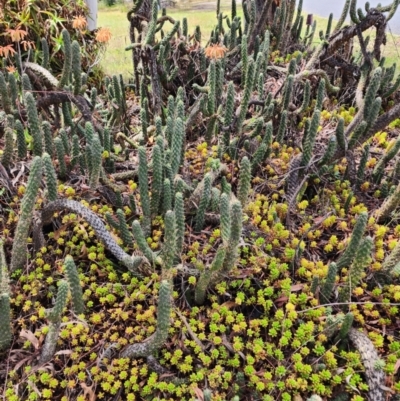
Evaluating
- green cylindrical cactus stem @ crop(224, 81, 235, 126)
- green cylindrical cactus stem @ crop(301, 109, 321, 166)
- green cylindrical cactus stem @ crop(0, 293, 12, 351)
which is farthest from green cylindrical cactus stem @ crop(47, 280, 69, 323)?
green cylindrical cactus stem @ crop(301, 109, 321, 166)

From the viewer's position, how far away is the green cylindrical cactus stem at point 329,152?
2643 millimetres

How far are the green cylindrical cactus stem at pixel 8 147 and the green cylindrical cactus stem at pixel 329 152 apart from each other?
2.01 meters

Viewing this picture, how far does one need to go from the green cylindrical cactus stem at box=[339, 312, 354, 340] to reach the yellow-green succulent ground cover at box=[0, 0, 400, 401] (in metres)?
0.03

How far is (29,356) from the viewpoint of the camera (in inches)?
78.1

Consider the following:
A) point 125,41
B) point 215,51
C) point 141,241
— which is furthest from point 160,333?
point 125,41

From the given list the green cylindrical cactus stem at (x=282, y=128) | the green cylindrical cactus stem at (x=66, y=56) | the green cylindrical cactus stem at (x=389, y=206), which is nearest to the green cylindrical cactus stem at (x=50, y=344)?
the green cylindrical cactus stem at (x=66, y=56)

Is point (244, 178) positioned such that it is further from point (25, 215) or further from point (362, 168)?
point (25, 215)

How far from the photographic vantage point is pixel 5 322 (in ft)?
6.38

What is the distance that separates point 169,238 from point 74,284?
1.61 ft

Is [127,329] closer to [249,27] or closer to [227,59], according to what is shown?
[227,59]

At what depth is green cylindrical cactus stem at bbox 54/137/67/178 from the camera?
2514mm

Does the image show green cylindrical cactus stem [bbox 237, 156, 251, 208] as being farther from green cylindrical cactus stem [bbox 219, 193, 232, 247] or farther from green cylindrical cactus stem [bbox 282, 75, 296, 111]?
green cylindrical cactus stem [bbox 282, 75, 296, 111]

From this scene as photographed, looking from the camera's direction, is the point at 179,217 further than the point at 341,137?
No

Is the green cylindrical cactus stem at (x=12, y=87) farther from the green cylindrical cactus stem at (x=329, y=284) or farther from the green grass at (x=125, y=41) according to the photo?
the green cylindrical cactus stem at (x=329, y=284)
